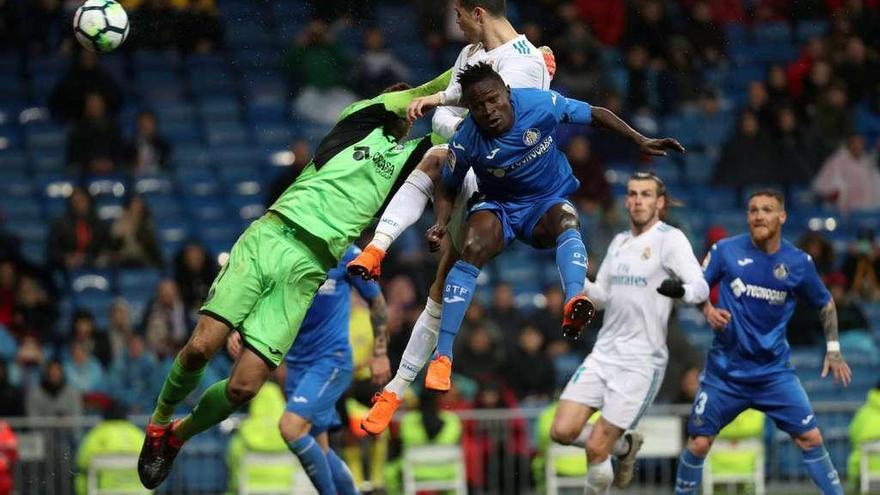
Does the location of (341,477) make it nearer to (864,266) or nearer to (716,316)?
(716,316)

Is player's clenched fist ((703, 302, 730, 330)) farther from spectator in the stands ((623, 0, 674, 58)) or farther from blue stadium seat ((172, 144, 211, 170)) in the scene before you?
blue stadium seat ((172, 144, 211, 170))

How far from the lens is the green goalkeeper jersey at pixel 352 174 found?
1227 centimetres

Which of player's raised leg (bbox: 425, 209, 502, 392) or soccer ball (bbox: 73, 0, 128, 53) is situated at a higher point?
A: soccer ball (bbox: 73, 0, 128, 53)

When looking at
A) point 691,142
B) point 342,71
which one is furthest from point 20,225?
point 691,142

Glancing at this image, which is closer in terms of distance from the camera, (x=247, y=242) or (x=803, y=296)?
(x=247, y=242)

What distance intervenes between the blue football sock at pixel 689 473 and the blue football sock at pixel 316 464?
9.04 ft

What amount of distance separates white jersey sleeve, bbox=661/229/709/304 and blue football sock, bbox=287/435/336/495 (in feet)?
10.0

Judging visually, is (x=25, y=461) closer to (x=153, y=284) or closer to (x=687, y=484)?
(x=153, y=284)


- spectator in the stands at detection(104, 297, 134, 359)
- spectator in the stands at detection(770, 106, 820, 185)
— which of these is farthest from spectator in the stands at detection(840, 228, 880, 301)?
spectator in the stands at detection(104, 297, 134, 359)

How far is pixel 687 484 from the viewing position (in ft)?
47.0

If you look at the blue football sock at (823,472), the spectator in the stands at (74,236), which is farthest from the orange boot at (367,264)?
the spectator in the stands at (74,236)

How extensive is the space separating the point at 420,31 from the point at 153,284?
474 cm

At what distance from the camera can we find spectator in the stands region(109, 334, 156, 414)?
59.7 ft

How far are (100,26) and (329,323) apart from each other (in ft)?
10.7
